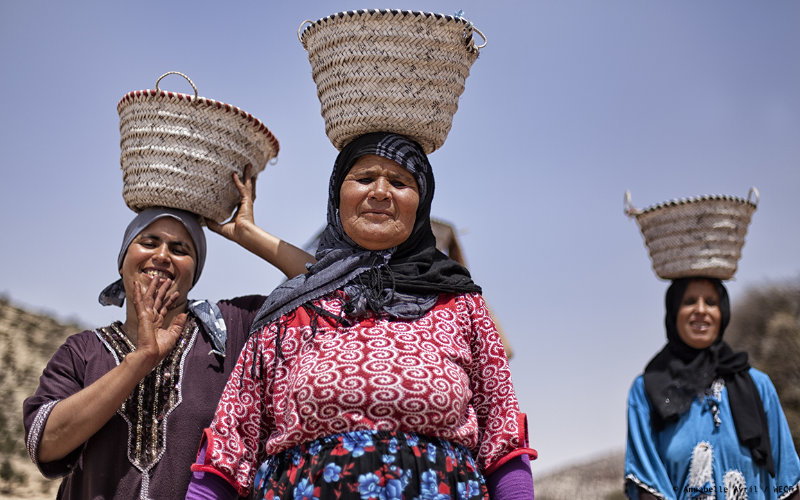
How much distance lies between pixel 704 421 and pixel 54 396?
4.07m

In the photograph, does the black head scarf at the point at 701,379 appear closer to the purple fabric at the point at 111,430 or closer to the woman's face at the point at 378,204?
the woman's face at the point at 378,204

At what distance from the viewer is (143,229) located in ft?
12.6

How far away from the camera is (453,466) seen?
277 cm

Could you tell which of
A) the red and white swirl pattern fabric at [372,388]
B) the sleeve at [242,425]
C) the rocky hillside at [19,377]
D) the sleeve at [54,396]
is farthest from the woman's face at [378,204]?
the rocky hillside at [19,377]

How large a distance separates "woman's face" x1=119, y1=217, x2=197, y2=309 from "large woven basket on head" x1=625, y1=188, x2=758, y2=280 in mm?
3362

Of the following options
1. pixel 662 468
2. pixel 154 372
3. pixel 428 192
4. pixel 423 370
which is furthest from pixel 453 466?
pixel 662 468

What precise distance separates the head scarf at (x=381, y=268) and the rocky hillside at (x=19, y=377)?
933 centimetres

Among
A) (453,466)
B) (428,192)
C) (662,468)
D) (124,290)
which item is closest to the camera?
(453,466)

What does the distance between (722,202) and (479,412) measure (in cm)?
319

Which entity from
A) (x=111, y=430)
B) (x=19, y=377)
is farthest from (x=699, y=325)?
(x=19, y=377)

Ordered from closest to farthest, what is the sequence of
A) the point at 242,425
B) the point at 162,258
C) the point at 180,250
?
the point at 242,425
the point at 162,258
the point at 180,250

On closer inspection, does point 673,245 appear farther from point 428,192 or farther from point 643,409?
point 428,192

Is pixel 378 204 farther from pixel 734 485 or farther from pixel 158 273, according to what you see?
pixel 734 485

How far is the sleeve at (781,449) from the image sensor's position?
529 cm
